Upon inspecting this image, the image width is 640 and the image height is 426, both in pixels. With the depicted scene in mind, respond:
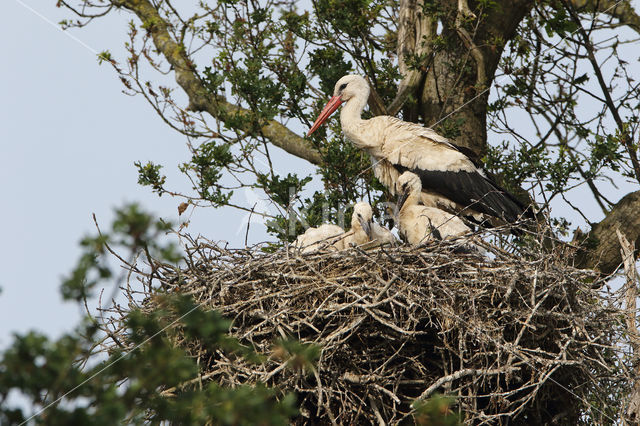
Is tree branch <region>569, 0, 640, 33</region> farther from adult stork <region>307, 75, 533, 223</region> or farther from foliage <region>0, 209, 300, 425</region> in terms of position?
foliage <region>0, 209, 300, 425</region>

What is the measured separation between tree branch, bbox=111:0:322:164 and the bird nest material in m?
2.71

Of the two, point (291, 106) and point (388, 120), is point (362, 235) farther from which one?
point (291, 106)

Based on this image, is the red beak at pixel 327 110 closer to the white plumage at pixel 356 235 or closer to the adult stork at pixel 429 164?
the adult stork at pixel 429 164

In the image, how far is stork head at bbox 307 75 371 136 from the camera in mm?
6562

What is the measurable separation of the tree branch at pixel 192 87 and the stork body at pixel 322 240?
1.83 m

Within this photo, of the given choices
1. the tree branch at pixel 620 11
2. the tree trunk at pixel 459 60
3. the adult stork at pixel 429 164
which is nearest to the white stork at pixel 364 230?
the adult stork at pixel 429 164

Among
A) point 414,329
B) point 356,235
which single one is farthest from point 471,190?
point 414,329

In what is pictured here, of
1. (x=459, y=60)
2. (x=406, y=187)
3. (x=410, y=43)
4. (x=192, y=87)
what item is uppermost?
(x=192, y=87)

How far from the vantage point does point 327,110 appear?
6688 millimetres

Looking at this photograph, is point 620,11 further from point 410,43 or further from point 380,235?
point 380,235

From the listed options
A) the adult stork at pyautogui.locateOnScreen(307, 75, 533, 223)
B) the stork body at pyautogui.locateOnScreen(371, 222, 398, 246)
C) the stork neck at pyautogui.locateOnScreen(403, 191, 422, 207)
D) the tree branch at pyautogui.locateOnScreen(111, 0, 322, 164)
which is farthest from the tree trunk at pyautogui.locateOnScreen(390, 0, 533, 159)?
the stork body at pyautogui.locateOnScreen(371, 222, 398, 246)

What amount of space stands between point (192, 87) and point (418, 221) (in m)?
3.31

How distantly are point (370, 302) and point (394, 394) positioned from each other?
Answer: 17.3 inches

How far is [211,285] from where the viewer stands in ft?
Answer: 14.6
